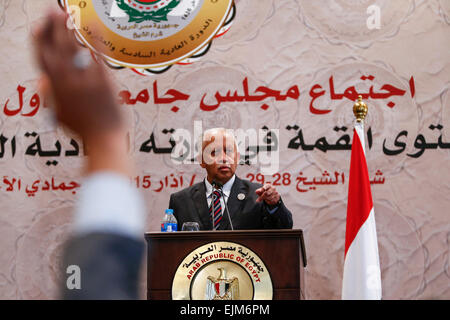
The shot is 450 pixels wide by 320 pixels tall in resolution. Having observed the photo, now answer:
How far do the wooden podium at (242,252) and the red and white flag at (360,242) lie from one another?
2.01 ft

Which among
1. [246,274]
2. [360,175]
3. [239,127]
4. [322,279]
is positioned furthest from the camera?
[239,127]

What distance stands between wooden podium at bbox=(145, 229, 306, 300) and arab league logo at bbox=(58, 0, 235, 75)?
8.19ft

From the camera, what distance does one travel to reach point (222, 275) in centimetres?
279

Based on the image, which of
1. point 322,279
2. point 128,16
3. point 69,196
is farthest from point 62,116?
point 128,16

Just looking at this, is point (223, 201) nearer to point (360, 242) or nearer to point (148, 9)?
point (360, 242)

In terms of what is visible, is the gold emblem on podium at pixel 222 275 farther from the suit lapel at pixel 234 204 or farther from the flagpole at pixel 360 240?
the flagpole at pixel 360 240

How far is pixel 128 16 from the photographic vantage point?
211 inches

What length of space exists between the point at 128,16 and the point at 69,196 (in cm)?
156

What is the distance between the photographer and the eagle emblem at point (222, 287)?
8.97 ft

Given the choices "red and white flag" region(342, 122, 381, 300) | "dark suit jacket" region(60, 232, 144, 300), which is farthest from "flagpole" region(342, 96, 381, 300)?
"dark suit jacket" region(60, 232, 144, 300)

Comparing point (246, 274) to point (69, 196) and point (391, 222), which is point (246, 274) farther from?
point (69, 196)

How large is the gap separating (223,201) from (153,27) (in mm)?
2328

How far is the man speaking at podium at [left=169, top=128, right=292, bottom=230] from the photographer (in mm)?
3279

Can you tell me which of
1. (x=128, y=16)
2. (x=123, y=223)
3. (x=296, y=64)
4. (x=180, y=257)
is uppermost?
(x=128, y=16)
